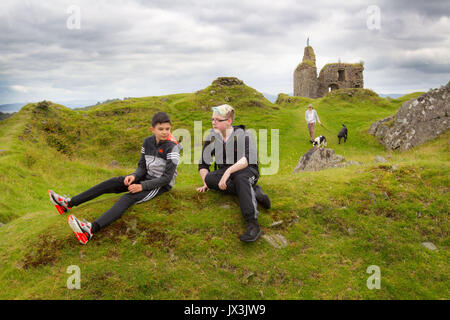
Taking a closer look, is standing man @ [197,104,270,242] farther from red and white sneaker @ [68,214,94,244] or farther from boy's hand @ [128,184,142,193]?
red and white sneaker @ [68,214,94,244]

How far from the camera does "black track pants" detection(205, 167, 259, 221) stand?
6188mm

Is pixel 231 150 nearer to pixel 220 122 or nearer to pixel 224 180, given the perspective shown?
pixel 220 122

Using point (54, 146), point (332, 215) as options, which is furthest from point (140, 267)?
point (54, 146)

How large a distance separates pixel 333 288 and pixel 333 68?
59124 mm

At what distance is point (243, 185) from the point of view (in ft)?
20.9

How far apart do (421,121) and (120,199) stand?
66.7 feet

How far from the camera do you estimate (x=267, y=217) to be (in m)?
6.75

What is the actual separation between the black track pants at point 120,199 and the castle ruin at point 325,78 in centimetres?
5673

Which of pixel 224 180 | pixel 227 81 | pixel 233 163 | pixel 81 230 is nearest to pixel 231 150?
pixel 233 163
